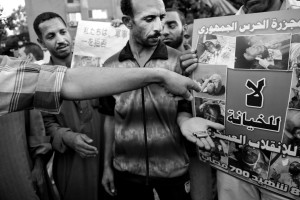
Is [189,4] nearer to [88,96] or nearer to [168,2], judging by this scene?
[168,2]

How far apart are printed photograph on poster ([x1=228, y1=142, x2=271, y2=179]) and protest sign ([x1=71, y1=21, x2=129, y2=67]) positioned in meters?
1.36

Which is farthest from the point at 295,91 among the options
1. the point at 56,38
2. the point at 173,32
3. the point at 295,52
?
the point at 56,38

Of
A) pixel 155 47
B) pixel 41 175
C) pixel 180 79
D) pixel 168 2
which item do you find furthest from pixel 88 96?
pixel 168 2

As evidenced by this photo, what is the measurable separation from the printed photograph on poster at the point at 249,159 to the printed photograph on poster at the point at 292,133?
0.11 metres

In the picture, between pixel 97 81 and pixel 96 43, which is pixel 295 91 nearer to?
pixel 97 81

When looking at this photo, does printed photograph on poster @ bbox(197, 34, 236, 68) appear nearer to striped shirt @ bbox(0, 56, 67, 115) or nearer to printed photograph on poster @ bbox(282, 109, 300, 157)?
printed photograph on poster @ bbox(282, 109, 300, 157)

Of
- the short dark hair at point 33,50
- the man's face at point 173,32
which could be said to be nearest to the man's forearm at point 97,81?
the man's face at point 173,32

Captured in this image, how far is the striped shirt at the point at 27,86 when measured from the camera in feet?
3.26

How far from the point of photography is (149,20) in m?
1.74

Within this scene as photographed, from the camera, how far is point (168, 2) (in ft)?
16.6

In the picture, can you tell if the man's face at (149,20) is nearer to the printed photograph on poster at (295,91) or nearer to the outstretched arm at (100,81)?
the outstretched arm at (100,81)

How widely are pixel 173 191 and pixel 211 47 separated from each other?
86 centimetres

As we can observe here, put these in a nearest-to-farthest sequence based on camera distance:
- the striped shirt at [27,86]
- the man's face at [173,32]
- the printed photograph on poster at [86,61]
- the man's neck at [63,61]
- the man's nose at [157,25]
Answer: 1. the striped shirt at [27,86]
2. the man's nose at [157,25]
3. the printed photograph on poster at [86,61]
4. the man's neck at [63,61]
5. the man's face at [173,32]

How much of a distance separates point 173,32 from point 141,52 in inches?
44.3
